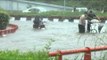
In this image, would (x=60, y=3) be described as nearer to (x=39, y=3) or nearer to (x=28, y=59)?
(x=39, y=3)

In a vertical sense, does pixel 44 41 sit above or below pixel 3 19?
below

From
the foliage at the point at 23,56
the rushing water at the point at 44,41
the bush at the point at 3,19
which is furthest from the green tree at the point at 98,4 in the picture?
the foliage at the point at 23,56

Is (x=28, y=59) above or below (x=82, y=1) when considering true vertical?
above

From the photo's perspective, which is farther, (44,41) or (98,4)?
(98,4)

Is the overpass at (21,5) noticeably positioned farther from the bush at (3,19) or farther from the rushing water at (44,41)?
the rushing water at (44,41)

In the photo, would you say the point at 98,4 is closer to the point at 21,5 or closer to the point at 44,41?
the point at 21,5

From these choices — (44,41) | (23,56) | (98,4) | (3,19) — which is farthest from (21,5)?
(23,56)

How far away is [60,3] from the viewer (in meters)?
58.0

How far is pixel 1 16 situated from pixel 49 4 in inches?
1478

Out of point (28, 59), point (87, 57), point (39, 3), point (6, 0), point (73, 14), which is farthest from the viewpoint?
point (39, 3)

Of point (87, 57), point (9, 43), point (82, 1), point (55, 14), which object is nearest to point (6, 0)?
point (82, 1)

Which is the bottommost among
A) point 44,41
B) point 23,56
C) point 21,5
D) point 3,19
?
point 21,5

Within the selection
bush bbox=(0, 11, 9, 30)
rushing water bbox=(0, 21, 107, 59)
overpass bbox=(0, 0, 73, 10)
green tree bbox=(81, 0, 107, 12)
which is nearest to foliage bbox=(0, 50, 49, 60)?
rushing water bbox=(0, 21, 107, 59)

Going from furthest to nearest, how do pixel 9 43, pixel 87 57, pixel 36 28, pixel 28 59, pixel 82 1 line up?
pixel 82 1
pixel 36 28
pixel 9 43
pixel 87 57
pixel 28 59
